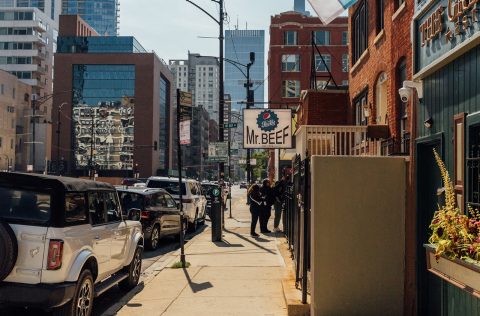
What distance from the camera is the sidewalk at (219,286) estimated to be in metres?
7.84

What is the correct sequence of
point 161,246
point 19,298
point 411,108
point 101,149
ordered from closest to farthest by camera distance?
point 19,298 < point 411,108 < point 161,246 < point 101,149

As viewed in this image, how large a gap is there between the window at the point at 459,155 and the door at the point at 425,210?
3.41ft

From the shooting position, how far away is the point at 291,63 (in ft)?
209

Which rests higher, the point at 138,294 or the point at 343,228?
the point at 343,228

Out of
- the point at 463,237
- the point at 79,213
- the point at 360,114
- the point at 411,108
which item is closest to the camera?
the point at 463,237

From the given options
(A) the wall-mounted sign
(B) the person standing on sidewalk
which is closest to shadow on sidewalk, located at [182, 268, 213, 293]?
(A) the wall-mounted sign

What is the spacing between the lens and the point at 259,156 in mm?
95812

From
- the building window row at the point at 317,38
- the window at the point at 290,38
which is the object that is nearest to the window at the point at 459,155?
the building window row at the point at 317,38

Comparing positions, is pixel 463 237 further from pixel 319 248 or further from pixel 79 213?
pixel 79 213

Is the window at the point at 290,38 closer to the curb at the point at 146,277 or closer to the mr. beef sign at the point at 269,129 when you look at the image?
the mr. beef sign at the point at 269,129

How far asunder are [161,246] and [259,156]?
8040 cm

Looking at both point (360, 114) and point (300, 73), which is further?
point (300, 73)

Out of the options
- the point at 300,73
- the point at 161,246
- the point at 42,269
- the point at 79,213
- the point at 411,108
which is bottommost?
the point at 161,246

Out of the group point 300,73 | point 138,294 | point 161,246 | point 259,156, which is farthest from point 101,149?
point 138,294
